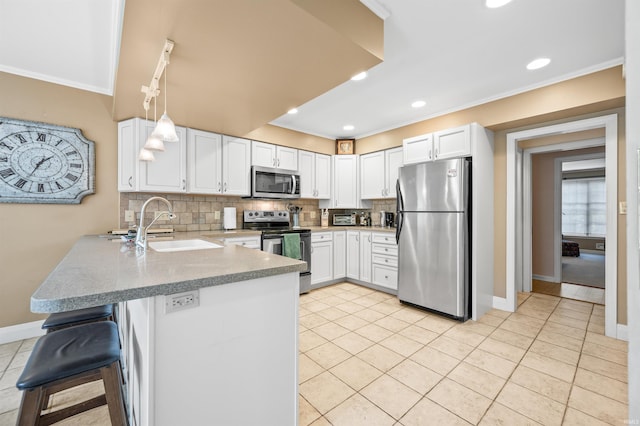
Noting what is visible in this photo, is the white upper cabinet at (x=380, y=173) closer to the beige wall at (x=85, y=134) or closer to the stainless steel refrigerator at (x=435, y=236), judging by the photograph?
the stainless steel refrigerator at (x=435, y=236)

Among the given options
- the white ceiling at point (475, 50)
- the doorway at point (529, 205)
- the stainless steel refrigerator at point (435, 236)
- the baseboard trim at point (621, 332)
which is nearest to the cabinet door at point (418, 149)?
the stainless steel refrigerator at point (435, 236)

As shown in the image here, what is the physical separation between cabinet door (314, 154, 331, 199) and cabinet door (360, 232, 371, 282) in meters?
0.93

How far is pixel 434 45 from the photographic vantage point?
209cm

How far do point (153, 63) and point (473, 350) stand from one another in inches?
129

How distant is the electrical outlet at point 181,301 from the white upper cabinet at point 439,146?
3.02 metres

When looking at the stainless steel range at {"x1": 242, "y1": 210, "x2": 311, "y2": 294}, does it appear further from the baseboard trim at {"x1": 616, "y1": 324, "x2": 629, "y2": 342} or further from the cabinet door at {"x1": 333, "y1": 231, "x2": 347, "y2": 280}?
the baseboard trim at {"x1": 616, "y1": 324, "x2": 629, "y2": 342}

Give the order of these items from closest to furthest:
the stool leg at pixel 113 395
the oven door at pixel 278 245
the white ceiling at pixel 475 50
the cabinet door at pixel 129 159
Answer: the stool leg at pixel 113 395 < the white ceiling at pixel 475 50 < the cabinet door at pixel 129 159 < the oven door at pixel 278 245

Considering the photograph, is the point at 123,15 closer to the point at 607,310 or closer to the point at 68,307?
the point at 68,307

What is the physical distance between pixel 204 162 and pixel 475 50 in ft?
9.71

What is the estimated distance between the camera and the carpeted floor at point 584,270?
4.55 metres

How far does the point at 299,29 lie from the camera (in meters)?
1.43

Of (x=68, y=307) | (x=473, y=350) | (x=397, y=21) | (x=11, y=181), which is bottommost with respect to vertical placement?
(x=473, y=350)

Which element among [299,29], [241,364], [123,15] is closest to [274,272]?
[241,364]

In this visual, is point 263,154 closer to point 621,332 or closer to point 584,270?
point 621,332
